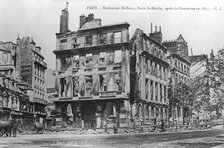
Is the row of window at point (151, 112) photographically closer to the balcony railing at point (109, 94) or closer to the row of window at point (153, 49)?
the balcony railing at point (109, 94)

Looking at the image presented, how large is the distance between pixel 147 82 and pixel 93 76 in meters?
4.46

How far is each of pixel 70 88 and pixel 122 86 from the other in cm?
478

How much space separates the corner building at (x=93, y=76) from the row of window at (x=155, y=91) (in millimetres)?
1831

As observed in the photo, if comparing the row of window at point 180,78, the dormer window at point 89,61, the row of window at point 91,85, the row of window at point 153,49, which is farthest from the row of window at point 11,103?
the row of window at point 180,78

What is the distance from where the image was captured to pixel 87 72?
27562 millimetres

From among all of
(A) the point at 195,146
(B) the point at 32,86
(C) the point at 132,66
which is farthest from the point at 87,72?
(A) the point at 195,146

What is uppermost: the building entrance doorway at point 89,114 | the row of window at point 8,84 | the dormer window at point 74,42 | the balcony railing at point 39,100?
the dormer window at point 74,42

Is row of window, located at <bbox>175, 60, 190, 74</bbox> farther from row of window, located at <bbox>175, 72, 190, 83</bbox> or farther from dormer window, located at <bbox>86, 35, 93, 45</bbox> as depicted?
A: dormer window, located at <bbox>86, 35, 93, 45</bbox>

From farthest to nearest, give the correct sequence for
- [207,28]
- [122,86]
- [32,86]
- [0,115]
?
[32,86]
[0,115]
[122,86]
[207,28]

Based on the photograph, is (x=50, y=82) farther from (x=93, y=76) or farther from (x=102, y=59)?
(x=102, y=59)

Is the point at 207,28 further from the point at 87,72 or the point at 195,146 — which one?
the point at 87,72

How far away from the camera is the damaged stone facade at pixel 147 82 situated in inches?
1024

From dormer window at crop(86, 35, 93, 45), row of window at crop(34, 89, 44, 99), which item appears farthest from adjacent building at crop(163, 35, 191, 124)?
row of window at crop(34, 89, 44, 99)

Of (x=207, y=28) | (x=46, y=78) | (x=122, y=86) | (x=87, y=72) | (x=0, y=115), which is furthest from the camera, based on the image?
(x=46, y=78)
